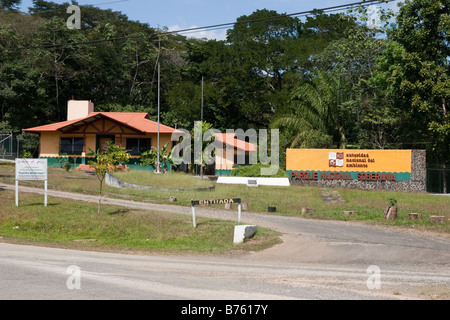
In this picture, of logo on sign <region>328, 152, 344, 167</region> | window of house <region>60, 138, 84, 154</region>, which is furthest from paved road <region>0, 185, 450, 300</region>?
window of house <region>60, 138, 84, 154</region>

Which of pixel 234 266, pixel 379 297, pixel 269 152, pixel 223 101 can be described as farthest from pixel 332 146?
pixel 379 297

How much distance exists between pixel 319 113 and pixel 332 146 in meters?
3.09

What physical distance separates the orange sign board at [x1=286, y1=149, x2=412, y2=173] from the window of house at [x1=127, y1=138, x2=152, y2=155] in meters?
12.8

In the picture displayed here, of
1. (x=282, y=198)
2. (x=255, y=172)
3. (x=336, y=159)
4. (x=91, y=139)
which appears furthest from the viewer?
(x=91, y=139)

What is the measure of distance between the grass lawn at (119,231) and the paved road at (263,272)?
133 centimetres

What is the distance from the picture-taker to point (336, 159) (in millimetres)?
37094

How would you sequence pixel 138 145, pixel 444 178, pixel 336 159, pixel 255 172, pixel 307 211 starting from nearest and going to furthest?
pixel 307 211, pixel 444 178, pixel 336 159, pixel 255 172, pixel 138 145

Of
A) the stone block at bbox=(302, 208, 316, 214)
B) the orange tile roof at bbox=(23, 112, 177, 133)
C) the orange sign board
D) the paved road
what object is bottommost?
the paved road

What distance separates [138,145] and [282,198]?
19179mm

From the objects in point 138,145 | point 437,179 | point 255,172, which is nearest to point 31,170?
point 255,172

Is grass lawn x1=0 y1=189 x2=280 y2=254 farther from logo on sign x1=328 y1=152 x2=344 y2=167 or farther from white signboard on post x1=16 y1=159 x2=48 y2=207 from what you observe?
logo on sign x1=328 y1=152 x2=344 y2=167

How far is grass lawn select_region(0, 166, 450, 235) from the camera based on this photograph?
20406 mm

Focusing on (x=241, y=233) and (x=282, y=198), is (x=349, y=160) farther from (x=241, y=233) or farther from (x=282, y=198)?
(x=241, y=233)
